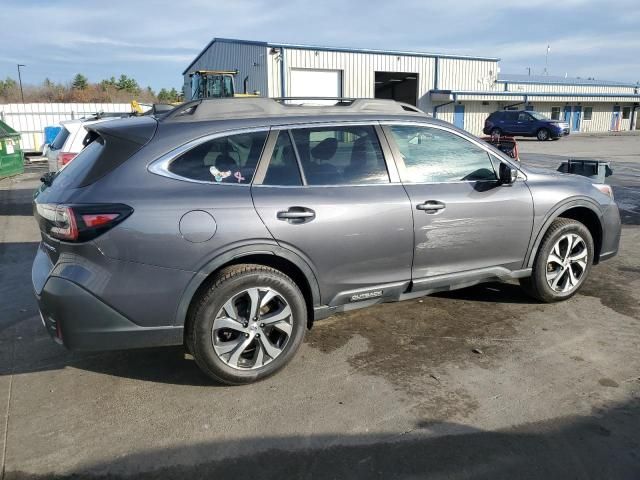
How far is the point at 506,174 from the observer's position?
4.23 meters

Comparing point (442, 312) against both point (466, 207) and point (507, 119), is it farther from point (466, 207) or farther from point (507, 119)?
point (507, 119)

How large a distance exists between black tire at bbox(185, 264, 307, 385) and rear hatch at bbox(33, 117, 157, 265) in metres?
0.71

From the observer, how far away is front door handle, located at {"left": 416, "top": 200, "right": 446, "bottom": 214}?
3893 millimetres

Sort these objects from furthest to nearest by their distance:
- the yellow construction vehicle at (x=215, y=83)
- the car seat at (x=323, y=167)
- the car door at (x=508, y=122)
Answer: the car door at (x=508, y=122) → the yellow construction vehicle at (x=215, y=83) → the car seat at (x=323, y=167)

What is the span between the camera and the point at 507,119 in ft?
109

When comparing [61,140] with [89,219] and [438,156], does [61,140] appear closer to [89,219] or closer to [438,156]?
[89,219]

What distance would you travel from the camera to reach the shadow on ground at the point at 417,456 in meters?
2.63

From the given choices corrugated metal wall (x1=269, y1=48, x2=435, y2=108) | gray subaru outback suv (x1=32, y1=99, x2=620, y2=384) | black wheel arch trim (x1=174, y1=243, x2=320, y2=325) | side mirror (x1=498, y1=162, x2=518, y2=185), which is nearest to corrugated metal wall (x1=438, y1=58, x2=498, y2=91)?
corrugated metal wall (x1=269, y1=48, x2=435, y2=108)

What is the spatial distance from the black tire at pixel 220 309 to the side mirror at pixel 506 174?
1.97 meters

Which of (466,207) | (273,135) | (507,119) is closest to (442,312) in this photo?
(466,207)

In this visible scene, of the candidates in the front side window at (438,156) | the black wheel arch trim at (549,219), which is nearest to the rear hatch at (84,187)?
the front side window at (438,156)

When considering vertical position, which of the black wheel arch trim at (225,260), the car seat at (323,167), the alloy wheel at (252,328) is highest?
the car seat at (323,167)

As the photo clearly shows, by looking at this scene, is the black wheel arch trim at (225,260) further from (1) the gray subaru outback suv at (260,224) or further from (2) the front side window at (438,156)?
(2) the front side window at (438,156)

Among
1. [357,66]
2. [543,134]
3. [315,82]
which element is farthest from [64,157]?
[543,134]
